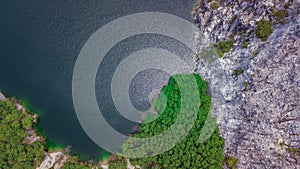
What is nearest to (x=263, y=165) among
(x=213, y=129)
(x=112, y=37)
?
(x=213, y=129)

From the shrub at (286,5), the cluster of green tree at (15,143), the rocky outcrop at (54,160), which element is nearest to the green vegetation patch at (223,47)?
the shrub at (286,5)

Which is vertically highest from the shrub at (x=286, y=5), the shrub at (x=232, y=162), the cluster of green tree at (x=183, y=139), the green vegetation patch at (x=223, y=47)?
the green vegetation patch at (x=223, y=47)

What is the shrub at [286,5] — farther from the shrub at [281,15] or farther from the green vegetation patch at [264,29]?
the green vegetation patch at [264,29]

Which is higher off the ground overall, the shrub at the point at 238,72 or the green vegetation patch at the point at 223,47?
the green vegetation patch at the point at 223,47

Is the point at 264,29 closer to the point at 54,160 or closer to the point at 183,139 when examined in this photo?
the point at 183,139

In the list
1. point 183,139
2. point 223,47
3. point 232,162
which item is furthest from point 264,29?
point 183,139

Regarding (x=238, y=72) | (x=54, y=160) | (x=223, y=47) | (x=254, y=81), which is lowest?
(x=54, y=160)

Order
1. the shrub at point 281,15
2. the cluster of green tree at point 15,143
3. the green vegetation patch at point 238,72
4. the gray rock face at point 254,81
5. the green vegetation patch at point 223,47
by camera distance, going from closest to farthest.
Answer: the gray rock face at point 254,81 → the shrub at point 281,15 → the green vegetation patch at point 238,72 → the green vegetation patch at point 223,47 → the cluster of green tree at point 15,143

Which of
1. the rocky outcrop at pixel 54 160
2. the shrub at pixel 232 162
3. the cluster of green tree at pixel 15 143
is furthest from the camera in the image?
the rocky outcrop at pixel 54 160

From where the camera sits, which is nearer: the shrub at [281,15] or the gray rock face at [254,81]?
the gray rock face at [254,81]
